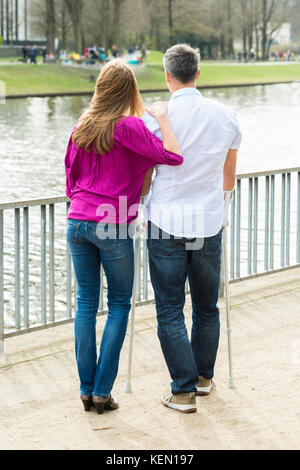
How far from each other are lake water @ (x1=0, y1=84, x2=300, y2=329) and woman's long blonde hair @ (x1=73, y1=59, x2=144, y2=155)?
13.9 ft

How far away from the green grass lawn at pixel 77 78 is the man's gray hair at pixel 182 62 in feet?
148

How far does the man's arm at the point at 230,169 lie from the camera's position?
4336mm

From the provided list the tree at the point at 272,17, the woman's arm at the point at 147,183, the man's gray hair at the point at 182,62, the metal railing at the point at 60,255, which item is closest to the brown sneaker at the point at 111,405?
the woman's arm at the point at 147,183

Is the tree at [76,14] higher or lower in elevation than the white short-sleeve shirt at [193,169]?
higher

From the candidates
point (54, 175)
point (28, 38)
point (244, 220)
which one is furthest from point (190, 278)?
point (28, 38)

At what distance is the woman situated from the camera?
4.02 m

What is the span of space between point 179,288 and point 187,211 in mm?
404

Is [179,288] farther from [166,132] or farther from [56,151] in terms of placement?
[56,151]

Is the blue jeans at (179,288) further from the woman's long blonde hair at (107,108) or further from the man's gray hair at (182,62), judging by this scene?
the man's gray hair at (182,62)

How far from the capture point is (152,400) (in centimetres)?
451

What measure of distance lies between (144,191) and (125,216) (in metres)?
0.23

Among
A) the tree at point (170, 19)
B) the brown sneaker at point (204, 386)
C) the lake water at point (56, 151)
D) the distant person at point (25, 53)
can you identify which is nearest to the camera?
the brown sneaker at point (204, 386)

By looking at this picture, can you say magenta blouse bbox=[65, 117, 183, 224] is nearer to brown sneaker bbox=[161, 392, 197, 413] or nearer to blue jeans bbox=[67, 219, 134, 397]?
blue jeans bbox=[67, 219, 134, 397]

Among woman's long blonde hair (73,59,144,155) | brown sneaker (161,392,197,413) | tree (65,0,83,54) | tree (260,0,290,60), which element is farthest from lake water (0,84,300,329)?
tree (260,0,290,60)
